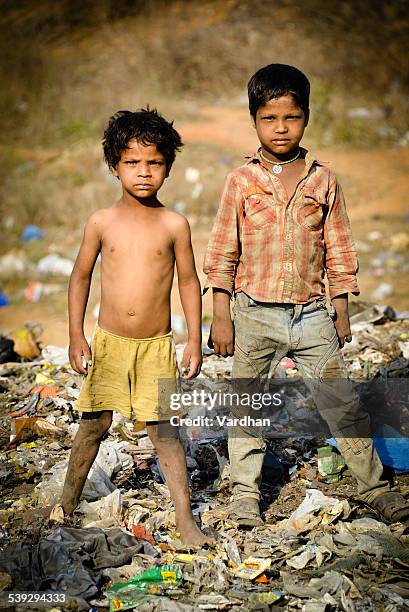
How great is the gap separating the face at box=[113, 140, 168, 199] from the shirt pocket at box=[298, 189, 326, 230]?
579mm

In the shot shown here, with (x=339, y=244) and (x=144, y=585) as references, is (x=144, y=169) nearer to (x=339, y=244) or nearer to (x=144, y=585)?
(x=339, y=244)

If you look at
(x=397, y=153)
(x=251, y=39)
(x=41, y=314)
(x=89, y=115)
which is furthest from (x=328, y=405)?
(x=251, y=39)

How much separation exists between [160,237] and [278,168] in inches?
22.2

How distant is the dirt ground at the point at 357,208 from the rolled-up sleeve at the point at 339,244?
12.1ft

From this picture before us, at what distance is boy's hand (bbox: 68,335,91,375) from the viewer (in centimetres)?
312

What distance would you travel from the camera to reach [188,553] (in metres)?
3.08

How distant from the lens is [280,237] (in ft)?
10.4

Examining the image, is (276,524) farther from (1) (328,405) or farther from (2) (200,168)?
(2) (200,168)

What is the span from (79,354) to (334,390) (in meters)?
1.04

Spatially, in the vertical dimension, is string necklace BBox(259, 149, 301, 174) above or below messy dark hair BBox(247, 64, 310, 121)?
below

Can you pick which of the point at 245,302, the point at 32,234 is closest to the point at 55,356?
the point at 245,302

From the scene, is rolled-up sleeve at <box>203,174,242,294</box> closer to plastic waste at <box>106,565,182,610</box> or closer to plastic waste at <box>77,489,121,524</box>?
plastic waste at <box>77,489,121,524</box>

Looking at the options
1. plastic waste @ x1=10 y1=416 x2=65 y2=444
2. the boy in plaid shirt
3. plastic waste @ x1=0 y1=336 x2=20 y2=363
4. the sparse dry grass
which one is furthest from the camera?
the sparse dry grass

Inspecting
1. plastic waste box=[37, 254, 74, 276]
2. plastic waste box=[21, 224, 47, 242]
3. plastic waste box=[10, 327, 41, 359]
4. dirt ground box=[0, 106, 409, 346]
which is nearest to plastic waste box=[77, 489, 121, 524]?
plastic waste box=[10, 327, 41, 359]
